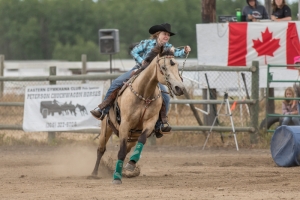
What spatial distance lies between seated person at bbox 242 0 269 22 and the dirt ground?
361cm

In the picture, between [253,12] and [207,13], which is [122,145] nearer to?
[207,13]

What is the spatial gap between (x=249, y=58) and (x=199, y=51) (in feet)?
A: 4.22

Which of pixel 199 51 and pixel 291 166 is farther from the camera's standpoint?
pixel 199 51

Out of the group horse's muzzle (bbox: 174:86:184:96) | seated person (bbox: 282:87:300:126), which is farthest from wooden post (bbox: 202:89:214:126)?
horse's muzzle (bbox: 174:86:184:96)

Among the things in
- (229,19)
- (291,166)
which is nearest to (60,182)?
(291,166)

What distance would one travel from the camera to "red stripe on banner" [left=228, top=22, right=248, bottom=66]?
1711 cm

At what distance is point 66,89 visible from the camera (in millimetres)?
16031

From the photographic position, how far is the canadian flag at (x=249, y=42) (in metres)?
16.9

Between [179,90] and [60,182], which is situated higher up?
[179,90]

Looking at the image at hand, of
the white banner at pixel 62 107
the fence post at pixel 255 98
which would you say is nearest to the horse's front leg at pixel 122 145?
the white banner at pixel 62 107

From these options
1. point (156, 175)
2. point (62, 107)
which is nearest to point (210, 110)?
point (62, 107)

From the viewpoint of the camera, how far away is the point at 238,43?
17.2 metres

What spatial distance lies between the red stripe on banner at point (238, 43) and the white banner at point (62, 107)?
340 centimetres

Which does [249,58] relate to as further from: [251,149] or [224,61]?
[251,149]
